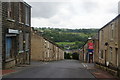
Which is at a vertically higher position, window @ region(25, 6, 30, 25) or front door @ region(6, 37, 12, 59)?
window @ region(25, 6, 30, 25)

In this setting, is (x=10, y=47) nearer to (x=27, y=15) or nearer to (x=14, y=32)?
(x=14, y=32)

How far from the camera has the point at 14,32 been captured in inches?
947

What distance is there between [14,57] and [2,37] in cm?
531

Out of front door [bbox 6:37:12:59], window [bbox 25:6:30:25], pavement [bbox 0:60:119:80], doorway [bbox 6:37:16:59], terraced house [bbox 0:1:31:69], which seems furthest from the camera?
window [bbox 25:6:30:25]

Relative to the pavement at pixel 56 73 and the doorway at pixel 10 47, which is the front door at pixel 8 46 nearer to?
the doorway at pixel 10 47

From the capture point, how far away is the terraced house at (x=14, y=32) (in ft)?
69.8

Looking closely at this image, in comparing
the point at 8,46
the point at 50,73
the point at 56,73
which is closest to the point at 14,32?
the point at 8,46

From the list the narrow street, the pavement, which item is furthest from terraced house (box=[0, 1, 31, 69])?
the narrow street

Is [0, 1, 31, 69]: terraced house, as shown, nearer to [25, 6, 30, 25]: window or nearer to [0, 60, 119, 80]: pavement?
[25, 6, 30, 25]: window

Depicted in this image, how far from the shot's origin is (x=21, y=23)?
90.0ft

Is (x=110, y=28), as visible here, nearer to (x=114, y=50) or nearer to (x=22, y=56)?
(x=114, y=50)

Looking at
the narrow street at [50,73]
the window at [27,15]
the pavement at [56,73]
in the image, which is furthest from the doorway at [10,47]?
the window at [27,15]

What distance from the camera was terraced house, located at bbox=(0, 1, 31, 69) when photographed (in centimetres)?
2126

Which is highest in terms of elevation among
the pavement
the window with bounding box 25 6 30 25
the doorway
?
the window with bounding box 25 6 30 25
